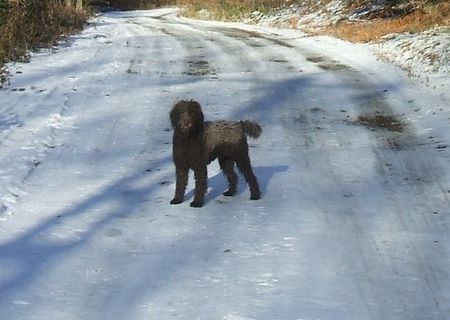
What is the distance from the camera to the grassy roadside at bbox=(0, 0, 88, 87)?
48.6 ft

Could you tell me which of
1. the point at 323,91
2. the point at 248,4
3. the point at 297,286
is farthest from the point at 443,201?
the point at 248,4

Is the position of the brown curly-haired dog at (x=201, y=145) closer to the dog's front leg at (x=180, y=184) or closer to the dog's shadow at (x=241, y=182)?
the dog's front leg at (x=180, y=184)

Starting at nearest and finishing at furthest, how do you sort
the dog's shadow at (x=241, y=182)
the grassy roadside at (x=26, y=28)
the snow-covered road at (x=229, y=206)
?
the snow-covered road at (x=229, y=206) → the dog's shadow at (x=241, y=182) → the grassy roadside at (x=26, y=28)

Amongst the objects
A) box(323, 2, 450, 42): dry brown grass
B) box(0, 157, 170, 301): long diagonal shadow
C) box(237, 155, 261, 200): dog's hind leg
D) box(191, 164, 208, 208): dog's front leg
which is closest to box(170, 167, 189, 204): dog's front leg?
box(191, 164, 208, 208): dog's front leg

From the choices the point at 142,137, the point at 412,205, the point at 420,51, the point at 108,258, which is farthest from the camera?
the point at 420,51

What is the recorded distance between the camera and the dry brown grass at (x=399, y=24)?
61.9 ft

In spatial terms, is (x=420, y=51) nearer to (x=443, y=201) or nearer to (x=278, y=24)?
(x=443, y=201)

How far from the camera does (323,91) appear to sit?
12672 mm

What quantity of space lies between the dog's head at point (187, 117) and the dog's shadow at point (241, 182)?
3.16ft

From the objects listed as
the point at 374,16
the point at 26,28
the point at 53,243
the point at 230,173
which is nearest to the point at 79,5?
the point at 26,28

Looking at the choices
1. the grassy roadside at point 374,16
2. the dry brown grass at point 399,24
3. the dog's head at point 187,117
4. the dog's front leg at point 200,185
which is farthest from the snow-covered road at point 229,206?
the grassy roadside at point 374,16

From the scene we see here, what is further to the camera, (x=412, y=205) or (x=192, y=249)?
(x=412, y=205)

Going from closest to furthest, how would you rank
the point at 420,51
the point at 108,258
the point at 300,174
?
the point at 108,258 < the point at 300,174 < the point at 420,51

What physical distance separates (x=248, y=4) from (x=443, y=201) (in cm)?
2774
